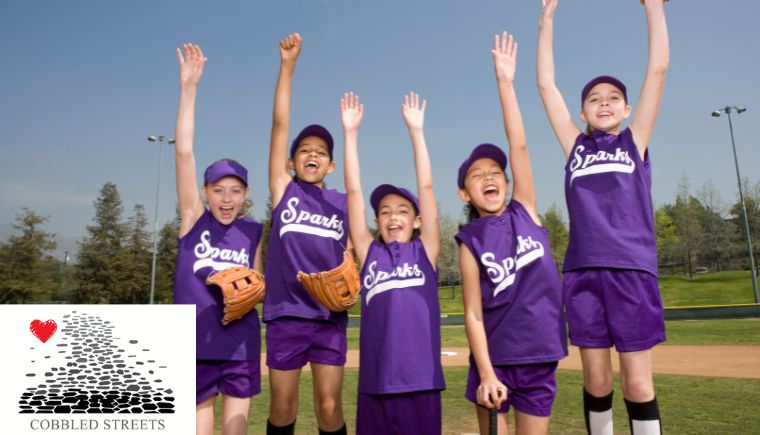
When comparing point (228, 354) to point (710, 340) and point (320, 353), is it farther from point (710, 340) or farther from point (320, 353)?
point (710, 340)

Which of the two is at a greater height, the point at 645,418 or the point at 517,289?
the point at 517,289

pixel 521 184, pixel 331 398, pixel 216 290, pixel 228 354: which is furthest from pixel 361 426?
pixel 521 184

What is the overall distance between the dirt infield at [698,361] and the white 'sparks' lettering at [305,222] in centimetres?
837

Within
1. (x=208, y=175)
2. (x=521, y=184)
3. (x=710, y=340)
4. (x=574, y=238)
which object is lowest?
(x=710, y=340)

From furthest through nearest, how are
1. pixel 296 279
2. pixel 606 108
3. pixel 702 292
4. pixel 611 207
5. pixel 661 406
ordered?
pixel 702 292, pixel 661 406, pixel 296 279, pixel 606 108, pixel 611 207

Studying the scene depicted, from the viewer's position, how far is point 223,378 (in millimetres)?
3512

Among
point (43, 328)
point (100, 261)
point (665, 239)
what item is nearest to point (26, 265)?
point (100, 261)

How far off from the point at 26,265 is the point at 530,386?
151 ft

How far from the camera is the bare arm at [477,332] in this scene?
→ 2639mm

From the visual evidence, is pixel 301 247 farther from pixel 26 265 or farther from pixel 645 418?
pixel 26 265

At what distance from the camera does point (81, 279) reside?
146ft

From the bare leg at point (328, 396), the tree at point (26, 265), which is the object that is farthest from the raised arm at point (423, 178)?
the tree at point (26, 265)

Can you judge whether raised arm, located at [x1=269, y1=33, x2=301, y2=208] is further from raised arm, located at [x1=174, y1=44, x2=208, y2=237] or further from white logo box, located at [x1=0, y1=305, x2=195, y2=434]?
white logo box, located at [x1=0, y1=305, x2=195, y2=434]

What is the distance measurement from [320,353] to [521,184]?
1766 millimetres
